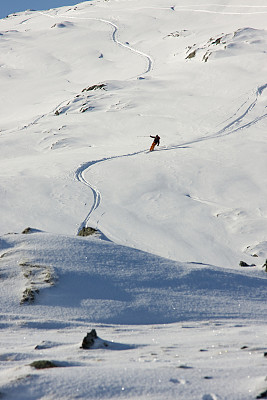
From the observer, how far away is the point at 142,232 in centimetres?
1581

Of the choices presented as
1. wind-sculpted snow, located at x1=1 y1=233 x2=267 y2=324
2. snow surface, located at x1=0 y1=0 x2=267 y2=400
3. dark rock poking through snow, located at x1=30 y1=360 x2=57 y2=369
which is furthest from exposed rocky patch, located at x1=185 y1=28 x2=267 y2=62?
dark rock poking through snow, located at x1=30 y1=360 x2=57 y2=369

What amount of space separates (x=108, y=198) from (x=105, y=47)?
5294 centimetres

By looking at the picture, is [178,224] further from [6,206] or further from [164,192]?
[6,206]

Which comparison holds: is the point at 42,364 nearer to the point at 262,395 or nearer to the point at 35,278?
the point at 262,395

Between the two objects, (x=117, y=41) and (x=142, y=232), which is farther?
(x=117, y=41)

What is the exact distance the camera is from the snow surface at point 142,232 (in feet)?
15.4

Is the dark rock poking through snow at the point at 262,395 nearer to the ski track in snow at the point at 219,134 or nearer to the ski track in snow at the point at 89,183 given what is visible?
the ski track in snow at the point at 89,183

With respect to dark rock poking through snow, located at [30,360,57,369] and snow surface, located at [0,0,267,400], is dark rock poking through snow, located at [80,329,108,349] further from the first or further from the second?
dark rock poking through snow, located at [30,360,57,369]

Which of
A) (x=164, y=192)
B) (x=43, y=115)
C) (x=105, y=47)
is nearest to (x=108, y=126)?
(x=43, y=115)

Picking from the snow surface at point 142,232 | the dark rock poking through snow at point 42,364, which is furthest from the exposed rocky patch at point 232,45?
the dark rock poking through snow at point 42,364

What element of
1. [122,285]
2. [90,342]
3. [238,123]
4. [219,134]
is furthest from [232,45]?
[90,342]

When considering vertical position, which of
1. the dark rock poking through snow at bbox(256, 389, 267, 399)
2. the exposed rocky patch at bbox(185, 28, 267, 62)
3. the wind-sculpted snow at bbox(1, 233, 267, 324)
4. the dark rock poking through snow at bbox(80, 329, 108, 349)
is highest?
the exposed rocky patch at bbox(185, 28, 267, 62)

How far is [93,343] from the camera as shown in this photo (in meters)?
5.62

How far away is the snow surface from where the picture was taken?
4.68m
